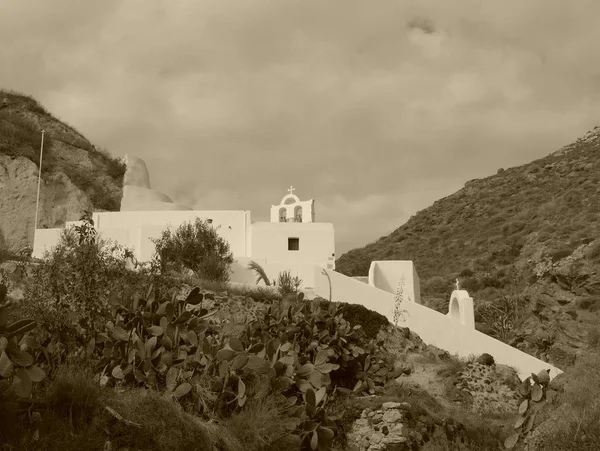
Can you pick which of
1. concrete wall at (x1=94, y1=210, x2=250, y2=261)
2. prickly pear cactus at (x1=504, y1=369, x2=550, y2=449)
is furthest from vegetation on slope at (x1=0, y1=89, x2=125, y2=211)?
prickly pear cactus at (x1=504, y1=369, x2=550, y2=449)

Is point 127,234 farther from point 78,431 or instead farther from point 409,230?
point 409,230

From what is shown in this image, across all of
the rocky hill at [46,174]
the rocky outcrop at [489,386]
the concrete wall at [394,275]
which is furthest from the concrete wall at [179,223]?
the rocky outcrop at [489,386]

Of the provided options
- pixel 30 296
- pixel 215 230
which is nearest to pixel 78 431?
pixel 30 296

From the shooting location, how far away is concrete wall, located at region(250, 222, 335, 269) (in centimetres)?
2842

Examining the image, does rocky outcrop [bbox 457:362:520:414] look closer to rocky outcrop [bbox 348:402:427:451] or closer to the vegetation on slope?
rocky outcrop [bbox 348:402:427:451]

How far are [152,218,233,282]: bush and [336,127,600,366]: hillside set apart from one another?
10886mm

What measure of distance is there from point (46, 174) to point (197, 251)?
43.2ft

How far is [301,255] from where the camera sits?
28625 millimetres

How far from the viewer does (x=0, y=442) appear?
8.25m

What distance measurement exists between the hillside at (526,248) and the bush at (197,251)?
10886 mm

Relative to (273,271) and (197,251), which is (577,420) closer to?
(273,271)

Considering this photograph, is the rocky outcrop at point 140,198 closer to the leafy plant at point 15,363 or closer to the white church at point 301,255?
the white church at point 301,255

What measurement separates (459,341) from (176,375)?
14098mm

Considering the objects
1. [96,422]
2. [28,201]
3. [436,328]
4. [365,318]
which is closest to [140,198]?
[28,201]
